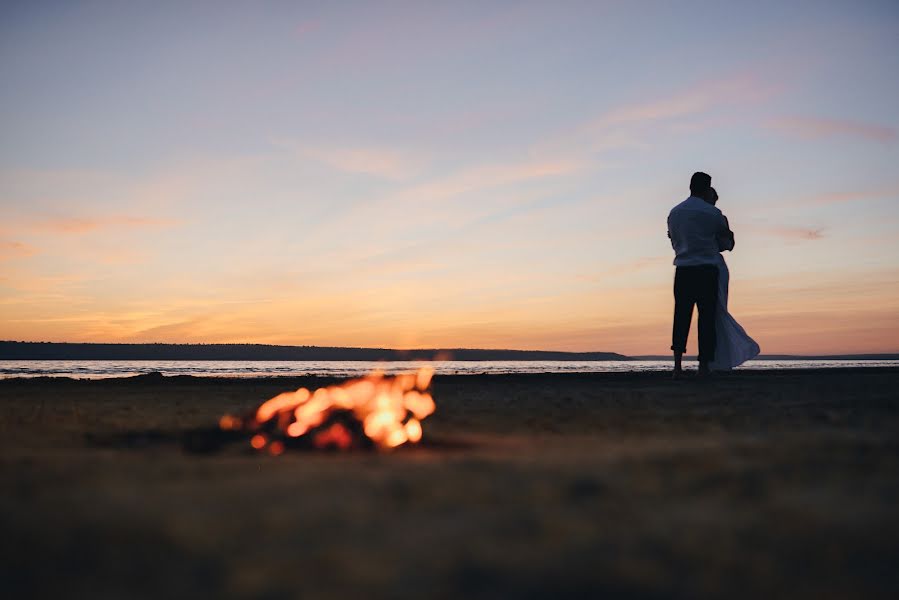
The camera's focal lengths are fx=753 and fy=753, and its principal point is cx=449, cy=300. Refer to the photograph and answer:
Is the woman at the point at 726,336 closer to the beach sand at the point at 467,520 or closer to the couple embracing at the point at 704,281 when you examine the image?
the couple embracing at the point at 704,281

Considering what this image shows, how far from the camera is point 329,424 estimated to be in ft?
13.2

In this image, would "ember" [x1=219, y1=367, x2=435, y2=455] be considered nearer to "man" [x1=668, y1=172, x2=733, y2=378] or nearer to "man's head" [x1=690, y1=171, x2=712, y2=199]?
"man" [x1=668, y1=172, x2=733, y2=378]

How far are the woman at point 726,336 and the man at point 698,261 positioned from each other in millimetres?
140

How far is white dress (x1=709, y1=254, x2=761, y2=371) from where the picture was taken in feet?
33.9

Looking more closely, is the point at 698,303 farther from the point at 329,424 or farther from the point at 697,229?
the point at 329,424

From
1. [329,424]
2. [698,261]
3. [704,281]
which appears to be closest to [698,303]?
[704,281]

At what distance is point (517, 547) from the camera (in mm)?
1831

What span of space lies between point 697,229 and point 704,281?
0.71 m

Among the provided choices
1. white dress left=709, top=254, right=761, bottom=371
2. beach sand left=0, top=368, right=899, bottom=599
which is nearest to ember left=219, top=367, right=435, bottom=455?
beach sand left=0, top=368, right=899, bottom=599

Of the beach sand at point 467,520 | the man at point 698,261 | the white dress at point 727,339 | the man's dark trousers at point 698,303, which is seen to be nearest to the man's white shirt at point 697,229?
the man at point 698,261

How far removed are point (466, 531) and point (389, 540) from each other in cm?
21

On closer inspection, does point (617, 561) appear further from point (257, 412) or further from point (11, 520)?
point (257, 412)

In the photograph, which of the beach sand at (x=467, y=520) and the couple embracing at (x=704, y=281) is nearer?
the beach sand at (x=467, y=520)

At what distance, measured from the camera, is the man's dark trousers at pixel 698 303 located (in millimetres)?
10148
